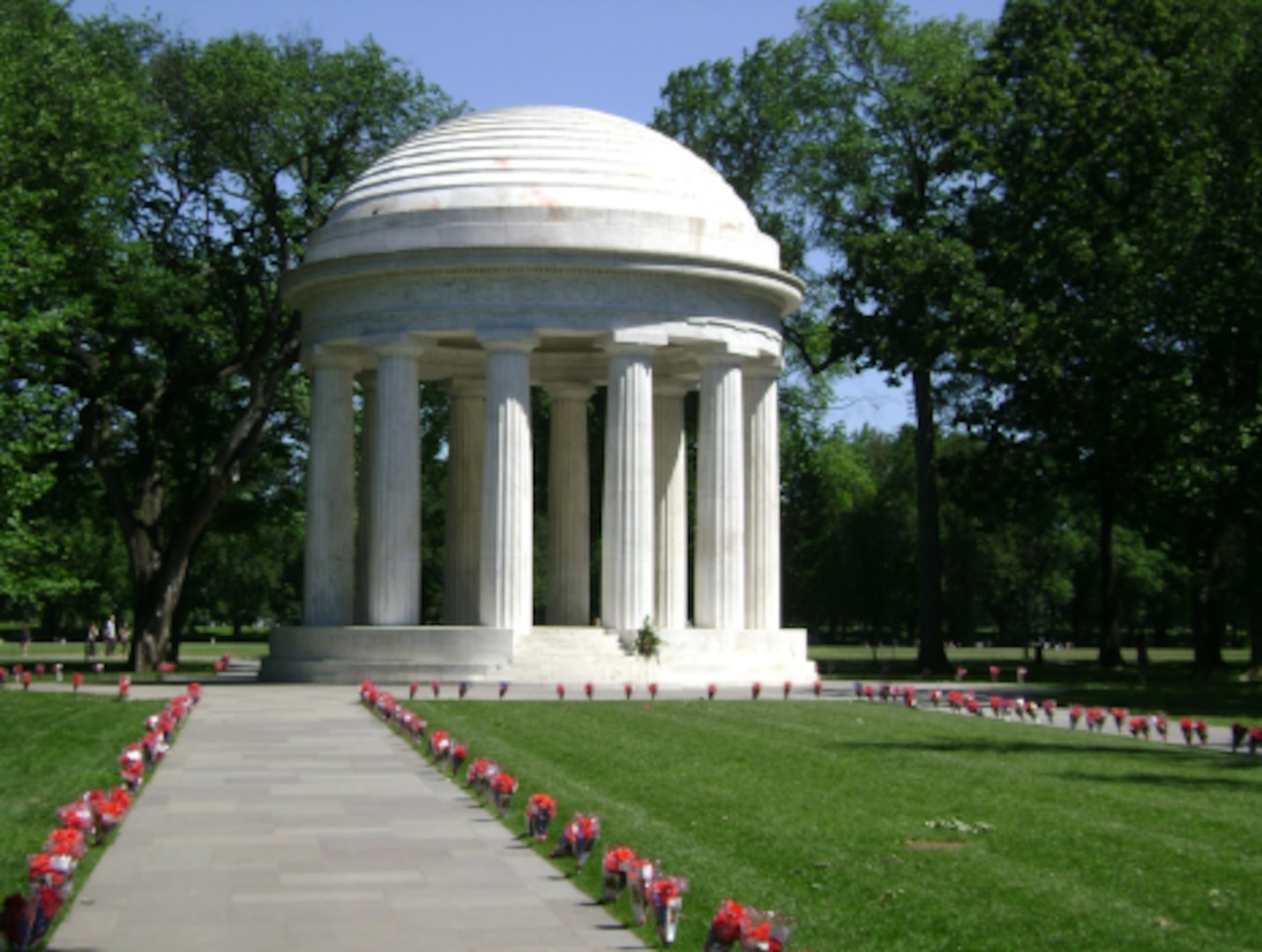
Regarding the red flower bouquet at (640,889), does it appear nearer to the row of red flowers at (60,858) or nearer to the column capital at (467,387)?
the row of red flowers at (60,858)

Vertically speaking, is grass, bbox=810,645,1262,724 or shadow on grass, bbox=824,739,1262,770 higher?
grass, bbox=810,645,1262,724

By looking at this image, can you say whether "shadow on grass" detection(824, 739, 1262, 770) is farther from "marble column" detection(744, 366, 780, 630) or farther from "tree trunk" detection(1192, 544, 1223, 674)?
"tree trunk" detection(1192, 544, 1223, 674)

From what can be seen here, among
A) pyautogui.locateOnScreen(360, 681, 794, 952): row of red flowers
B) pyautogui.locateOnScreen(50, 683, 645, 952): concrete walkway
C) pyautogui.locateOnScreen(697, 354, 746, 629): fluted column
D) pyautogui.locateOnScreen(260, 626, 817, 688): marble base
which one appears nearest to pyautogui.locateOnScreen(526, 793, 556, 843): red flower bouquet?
pyautogui.locateOnScreen(360, 681, 794, 952): row of red flowers

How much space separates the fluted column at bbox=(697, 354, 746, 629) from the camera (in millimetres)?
60219

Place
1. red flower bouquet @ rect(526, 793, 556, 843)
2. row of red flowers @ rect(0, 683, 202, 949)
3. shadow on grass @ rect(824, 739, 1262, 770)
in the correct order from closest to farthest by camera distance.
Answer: row of red flowers @ rect(0, 683, 202, 949) < red flower bouquet @ rect(526, 793, 556, 843) < shadow on grass @ rect(824, 739, 1262, 770)

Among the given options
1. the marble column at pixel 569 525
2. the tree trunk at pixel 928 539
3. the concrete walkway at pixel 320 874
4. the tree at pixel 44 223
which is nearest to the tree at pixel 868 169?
the tree trunk at pixel 928 539

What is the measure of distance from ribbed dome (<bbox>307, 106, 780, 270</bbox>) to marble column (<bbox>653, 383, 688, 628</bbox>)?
828cm

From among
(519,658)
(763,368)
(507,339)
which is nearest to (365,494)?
(507,339)

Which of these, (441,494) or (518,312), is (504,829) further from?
(441,494)

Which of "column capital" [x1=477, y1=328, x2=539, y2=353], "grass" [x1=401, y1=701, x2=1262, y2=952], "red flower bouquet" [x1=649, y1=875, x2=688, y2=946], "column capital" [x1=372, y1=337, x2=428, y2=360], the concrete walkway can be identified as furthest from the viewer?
"column capital" [x1=372, y1=337, x2=428, y2=360]

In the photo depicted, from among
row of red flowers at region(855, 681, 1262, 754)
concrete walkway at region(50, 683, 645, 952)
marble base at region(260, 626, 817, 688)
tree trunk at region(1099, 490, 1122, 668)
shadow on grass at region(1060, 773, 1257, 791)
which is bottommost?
concrete walkway at region(50, 683, 645, 952)

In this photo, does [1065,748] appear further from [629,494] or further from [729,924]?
[629,494]

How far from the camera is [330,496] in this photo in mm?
62000

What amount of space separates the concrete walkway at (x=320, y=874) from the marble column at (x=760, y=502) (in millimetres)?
35496
